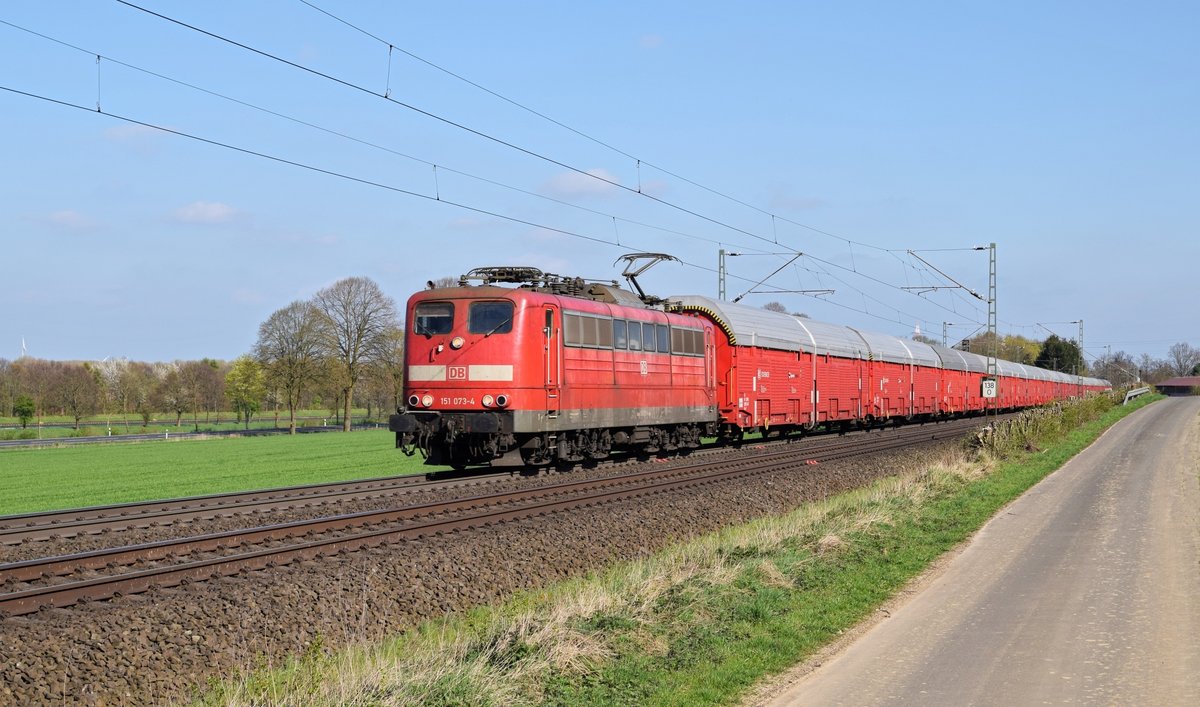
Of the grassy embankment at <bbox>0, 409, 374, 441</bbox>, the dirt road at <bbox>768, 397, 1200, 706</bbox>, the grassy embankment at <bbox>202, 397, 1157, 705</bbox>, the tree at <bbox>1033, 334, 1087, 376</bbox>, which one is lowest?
the grassy embankment at <bbox>0, 409, 374, 441</bbox>

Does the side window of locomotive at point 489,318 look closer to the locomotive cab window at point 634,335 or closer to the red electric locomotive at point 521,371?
the red electric locomotive at point 521,371

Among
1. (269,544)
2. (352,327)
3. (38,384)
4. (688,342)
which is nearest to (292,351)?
(352,327)

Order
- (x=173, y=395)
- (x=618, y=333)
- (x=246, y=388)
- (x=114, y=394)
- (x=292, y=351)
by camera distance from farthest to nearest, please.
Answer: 1. (x=114, y=394)
2. (x=173, y=395)
3. (x=246, y=388)
4. (x=292, y=351)
5. (x=618, y=333)

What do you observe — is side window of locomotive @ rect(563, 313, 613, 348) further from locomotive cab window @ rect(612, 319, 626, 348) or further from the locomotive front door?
the locomotive front door

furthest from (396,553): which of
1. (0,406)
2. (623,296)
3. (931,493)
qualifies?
(0,406)

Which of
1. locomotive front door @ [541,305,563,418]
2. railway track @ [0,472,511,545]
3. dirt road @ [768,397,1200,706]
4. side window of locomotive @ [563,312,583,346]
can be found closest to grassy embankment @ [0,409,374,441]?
railway track @ [0,472,511,545]

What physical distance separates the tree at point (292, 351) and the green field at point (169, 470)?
21.4 m

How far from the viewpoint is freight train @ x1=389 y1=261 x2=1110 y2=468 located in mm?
20969

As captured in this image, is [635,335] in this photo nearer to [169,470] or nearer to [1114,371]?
[169,470]

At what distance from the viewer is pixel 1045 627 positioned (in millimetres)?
8914

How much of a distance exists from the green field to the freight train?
647 cm

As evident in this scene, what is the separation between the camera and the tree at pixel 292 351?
70875mm

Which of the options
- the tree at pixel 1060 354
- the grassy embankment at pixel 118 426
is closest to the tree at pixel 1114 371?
the tree at pixel 1060 354

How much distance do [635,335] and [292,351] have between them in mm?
51625
